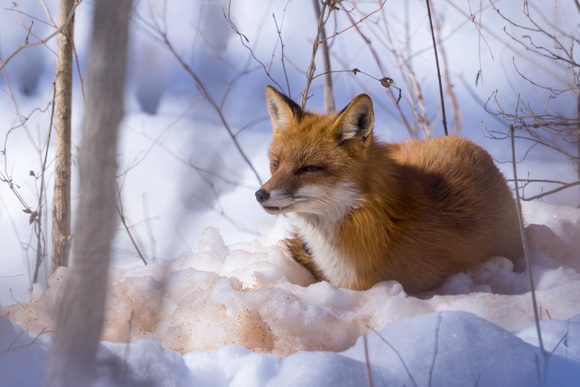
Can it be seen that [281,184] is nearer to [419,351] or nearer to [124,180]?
[124,180]

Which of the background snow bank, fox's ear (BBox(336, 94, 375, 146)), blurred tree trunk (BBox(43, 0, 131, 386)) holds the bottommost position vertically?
the background snow bank

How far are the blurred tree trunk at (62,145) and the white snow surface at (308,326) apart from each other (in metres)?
0.49

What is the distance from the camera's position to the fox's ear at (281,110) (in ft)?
7.35

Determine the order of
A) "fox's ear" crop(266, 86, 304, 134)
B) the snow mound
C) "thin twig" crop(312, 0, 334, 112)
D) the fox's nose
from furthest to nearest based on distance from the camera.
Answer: "thin twig" crop(312, 0, 334, 112), "fox's ear" crop(266, 86, 304, 134), the fox's nose, the snow mound

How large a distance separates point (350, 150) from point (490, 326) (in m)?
0.96

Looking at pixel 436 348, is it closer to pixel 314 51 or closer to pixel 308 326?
pixel 308 326

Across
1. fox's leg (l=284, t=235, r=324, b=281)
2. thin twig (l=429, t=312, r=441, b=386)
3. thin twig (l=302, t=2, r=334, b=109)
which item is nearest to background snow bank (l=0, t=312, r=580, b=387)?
thin twig (l=429, t=312, r=441, b=386)

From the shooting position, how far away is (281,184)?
1929 millimetres

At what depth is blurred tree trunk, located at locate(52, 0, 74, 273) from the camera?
8.36 ft

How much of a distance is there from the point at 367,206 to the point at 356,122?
364 millimetres

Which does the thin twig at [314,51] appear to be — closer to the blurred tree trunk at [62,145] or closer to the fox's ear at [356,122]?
the fox's ear at [356,122]

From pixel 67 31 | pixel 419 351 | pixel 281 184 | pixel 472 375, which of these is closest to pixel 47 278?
pixel 281 184

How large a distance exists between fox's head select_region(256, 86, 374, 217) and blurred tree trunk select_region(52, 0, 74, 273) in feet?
4.07

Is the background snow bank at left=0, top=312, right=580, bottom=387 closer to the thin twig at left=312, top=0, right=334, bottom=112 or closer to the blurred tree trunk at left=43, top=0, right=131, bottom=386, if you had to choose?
the blurred tree trunk at left=43, top=0, right=131, bottom=386
